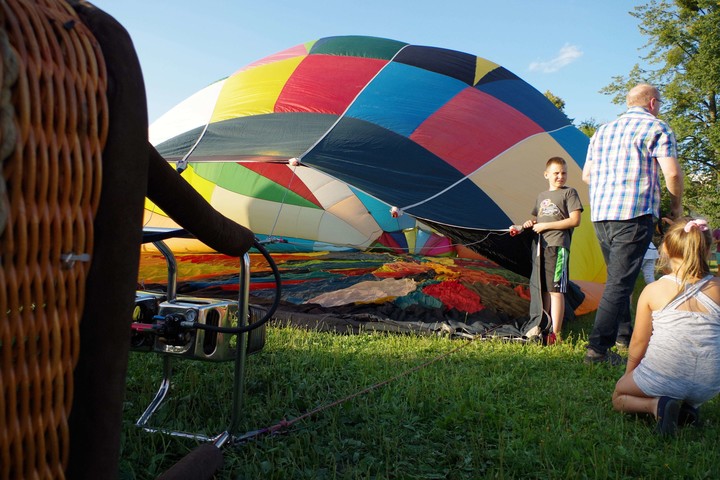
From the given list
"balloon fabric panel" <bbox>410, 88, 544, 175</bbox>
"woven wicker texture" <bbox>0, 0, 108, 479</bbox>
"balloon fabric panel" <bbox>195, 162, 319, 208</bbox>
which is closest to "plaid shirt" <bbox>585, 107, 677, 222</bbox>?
"balloon fabric panel" <bbox>410, 88, 544, 175</bbox>

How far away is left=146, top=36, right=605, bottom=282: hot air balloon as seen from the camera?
4500mm

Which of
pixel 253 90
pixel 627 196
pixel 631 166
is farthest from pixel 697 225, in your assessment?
pixel 253 90

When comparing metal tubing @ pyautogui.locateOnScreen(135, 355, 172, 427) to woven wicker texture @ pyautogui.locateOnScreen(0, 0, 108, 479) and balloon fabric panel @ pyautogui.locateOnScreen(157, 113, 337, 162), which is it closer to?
woven wicker texture @ pyautogui.locateOnScreen(0, 0, 108, 479)

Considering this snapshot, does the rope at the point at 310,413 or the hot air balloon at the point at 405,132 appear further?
the hot air balloon at the point at 405,132

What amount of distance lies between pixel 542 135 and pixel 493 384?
361 centimetres

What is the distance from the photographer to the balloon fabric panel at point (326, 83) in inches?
201

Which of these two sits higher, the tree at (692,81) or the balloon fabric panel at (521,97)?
the tree at (692,81)

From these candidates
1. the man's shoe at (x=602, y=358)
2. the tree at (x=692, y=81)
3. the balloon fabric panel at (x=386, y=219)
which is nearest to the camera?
the man's shoe at (x=602, y=358)

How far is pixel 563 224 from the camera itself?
3.94 metres

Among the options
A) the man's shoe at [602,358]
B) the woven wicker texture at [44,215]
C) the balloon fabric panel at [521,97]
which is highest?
the balloon fabric panel at [521,97]

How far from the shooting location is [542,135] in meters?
5.67

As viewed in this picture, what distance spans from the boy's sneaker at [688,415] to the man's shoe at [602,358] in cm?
92

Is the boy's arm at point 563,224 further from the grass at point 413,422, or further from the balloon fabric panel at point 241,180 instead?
the balloon fabric panel at point 241,180

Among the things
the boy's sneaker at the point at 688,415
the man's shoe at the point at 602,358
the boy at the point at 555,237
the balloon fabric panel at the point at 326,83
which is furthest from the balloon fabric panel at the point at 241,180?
the boy's sneaker at the point at 688,415
